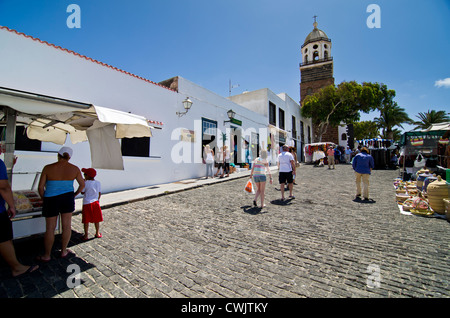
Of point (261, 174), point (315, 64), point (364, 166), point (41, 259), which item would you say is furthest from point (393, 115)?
point (41, 259)

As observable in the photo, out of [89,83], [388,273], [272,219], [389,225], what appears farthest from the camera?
[89,83]

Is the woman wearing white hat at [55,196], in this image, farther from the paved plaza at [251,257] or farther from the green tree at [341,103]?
the green tree at [341,103]

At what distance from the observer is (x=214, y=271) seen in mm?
2752

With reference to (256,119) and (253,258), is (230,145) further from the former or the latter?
(253,258)

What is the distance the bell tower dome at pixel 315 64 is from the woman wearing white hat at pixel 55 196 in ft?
117

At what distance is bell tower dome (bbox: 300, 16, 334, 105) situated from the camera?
1298 inches

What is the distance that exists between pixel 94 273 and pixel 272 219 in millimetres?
A: 3552

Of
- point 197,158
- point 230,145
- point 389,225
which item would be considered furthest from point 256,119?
point 389,225

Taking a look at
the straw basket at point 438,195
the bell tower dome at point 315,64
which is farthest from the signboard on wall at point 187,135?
the bell tower dome at point 315,64

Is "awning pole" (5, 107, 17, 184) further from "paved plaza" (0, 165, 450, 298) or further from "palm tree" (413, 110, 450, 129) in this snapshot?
"palm tree" (413, 110, 450, 129)

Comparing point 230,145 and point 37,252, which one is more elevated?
point 230,145

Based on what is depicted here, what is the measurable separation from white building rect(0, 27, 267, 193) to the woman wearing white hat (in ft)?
3.05

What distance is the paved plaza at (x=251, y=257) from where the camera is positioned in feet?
7.78
